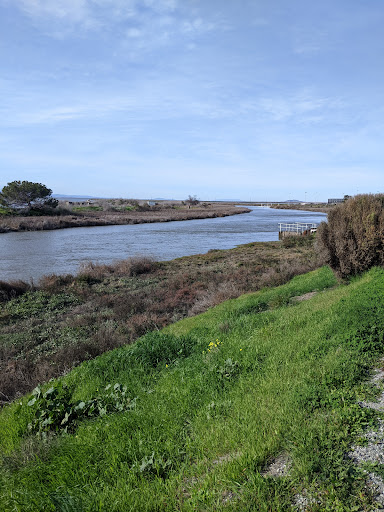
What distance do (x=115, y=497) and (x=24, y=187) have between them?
75.4m

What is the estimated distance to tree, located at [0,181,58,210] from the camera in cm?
6850

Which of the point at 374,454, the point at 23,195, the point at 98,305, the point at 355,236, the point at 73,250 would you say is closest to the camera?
the point at 374,454

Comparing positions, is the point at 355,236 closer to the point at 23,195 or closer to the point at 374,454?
the point at 374,454

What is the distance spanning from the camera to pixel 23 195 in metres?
69.9

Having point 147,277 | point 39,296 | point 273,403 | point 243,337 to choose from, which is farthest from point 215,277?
point 273,403

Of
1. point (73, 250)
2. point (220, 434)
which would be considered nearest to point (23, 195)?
point (73, 250)

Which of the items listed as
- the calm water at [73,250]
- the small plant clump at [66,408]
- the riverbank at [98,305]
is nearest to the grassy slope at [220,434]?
the small plant clump at [66,408]

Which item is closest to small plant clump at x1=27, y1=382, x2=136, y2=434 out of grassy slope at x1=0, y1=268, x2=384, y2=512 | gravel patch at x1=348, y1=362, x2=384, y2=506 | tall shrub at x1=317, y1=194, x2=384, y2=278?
grassy slope at x1=0, y1=268, x2=384, y2=512

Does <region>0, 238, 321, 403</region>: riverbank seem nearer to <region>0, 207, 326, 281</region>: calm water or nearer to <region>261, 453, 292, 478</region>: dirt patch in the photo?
<region>0, 207, 326, 281</region>: calm water

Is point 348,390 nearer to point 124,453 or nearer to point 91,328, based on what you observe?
point 124,453

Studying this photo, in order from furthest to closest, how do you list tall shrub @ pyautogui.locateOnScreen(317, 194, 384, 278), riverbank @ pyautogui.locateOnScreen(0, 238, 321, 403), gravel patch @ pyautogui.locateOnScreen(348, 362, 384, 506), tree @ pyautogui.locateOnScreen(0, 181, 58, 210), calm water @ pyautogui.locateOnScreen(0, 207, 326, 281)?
tree @ pyautogui.locateOnScreen(0, 181, 58, 210)
calm water @ pyautogui.locateOnScreen(0, 207, 326, 281)
tall shrub @ pyautogui.locateOnScreen(317, 194, 384, 278)
riverbank @ pyautogui.locateOnScreen(0, 238, 321, 403)
gravel patch @ pyautogui.locateOnScreen(348, 362, 384, 506)

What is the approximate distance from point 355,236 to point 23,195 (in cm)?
7180

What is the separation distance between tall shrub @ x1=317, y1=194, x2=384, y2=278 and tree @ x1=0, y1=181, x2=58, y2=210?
69.5 metres

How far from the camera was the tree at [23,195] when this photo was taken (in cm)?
6850
